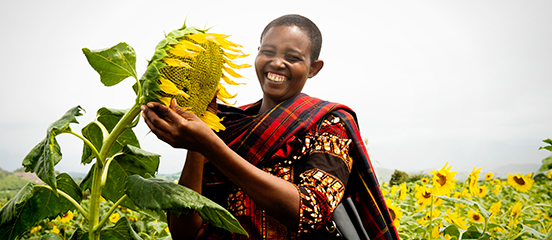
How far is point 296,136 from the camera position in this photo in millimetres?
1201

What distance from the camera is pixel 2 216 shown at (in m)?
0.97

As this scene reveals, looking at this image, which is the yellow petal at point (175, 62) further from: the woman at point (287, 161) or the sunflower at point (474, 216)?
the sunflower at point (474, 216)

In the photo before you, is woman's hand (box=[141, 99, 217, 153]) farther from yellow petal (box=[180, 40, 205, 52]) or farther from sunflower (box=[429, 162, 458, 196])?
sunflower (box=[429, 162, 458, 196])

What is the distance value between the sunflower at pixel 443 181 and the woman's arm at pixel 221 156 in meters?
1.30

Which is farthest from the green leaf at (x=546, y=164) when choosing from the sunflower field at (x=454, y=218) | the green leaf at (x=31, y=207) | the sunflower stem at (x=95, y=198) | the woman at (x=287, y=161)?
the green leaf at (x=31, y=207)

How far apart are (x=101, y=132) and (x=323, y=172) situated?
0.60 m

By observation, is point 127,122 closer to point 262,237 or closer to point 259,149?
point 259,149

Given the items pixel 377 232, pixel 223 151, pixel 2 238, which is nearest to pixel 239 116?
pixel 223 151

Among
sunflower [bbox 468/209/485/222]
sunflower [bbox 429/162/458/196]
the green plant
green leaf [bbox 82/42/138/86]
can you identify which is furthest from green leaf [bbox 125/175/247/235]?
sunflower [bbox 468/209/485/222]

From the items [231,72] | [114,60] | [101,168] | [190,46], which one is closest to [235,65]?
[231,72]

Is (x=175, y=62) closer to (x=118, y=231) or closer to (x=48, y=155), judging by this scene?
(x=48, y=155)

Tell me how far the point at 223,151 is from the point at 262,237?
0.45 meters

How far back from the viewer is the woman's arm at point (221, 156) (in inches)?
32.1

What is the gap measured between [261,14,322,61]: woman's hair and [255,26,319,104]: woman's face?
2cm
